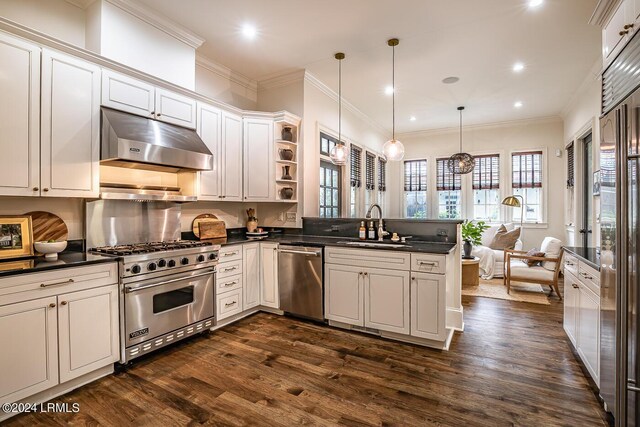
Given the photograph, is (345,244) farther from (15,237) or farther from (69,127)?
(15,237)

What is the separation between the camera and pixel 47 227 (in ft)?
8.76

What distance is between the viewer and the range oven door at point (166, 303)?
2.64m

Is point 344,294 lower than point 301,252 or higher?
lower

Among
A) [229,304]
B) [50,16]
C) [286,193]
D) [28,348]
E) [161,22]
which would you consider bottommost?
[229,304]

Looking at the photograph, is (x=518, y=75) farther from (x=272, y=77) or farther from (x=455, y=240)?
(x=272, y=77)

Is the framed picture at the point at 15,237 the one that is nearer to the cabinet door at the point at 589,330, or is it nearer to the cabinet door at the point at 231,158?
the cabinet door at the point at 231,158

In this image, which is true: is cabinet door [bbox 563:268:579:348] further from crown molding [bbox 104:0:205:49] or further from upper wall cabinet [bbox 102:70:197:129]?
crown molding [bbox 104:0:205:49]

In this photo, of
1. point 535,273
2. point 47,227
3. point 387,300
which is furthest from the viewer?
point 535,273

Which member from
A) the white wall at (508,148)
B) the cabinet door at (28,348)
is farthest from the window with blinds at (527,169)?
the cabinet door at (28,348)

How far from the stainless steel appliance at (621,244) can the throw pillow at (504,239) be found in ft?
14.9

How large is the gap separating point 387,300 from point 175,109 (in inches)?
115

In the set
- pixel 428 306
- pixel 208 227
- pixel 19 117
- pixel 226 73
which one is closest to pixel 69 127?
pixel 19 117

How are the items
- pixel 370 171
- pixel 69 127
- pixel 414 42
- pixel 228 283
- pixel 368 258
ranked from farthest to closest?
1. pixel 370 171
2. pixel 414 42
3. pixel 228 283
4. pixel 368 258
5. pixel 69 127

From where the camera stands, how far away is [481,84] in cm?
499
